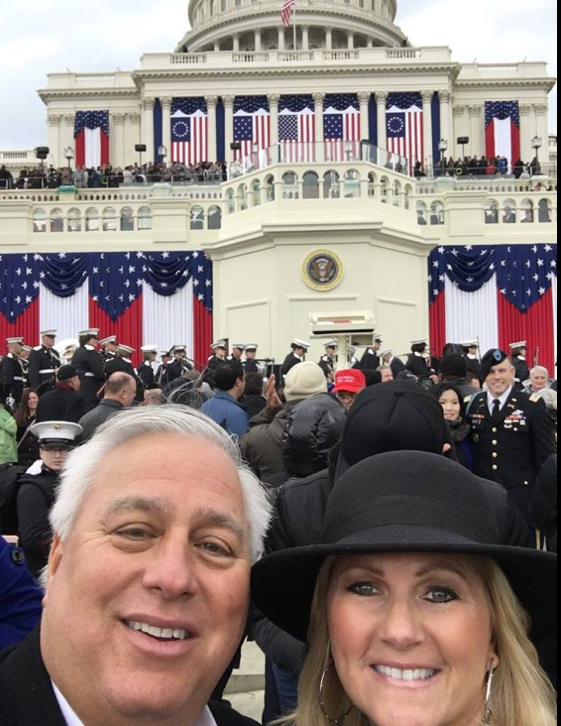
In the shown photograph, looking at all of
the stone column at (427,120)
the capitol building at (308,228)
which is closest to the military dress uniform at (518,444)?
the capitol building at (308,228)

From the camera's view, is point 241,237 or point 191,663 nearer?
point 191,663

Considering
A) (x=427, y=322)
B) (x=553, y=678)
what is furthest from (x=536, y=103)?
(x=553, y=678)

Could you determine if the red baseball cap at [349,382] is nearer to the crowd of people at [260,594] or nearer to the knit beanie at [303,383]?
the knit beanie at [303,383]

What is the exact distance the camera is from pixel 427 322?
73.2 ft

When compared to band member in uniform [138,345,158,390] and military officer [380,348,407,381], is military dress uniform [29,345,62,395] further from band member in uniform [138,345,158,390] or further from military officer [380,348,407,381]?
military officer [380,348,407,381]

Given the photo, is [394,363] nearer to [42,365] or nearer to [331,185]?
[42,365]

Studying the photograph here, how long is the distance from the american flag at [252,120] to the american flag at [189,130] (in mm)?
1774

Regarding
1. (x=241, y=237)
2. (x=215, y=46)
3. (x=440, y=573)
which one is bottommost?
(x=440, y=573)

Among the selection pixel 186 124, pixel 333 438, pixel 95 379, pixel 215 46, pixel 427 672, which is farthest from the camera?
pixel 215 46

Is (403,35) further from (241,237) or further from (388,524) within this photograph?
(388,524)

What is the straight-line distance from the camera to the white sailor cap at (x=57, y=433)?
4.57 metres

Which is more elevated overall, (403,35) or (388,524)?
(403,35)

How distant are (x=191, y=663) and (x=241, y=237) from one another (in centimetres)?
2002

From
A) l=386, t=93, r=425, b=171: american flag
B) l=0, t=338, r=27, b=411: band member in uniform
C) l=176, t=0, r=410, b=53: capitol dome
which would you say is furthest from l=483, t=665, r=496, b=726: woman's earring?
l=176, t=0, r=410, b=53: capitol dome
